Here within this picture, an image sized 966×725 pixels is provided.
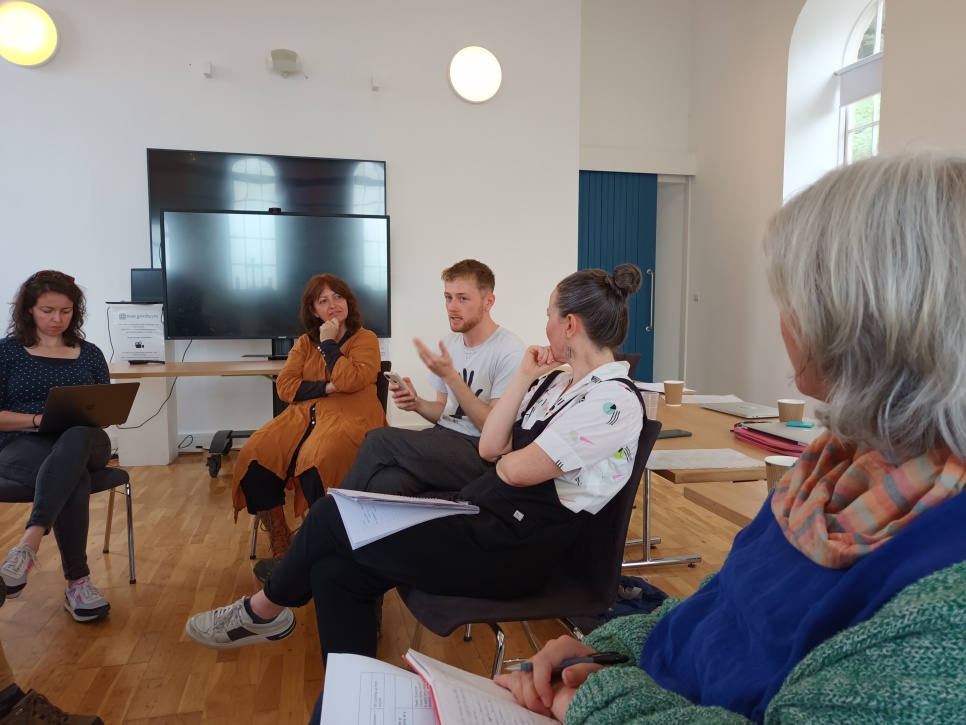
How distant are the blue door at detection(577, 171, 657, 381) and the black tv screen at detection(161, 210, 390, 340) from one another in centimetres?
234

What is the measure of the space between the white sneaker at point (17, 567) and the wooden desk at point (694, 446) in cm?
210

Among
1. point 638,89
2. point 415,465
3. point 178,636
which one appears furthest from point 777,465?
point 638,89

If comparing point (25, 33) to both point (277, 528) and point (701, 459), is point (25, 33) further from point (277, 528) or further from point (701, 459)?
point (701, 459)

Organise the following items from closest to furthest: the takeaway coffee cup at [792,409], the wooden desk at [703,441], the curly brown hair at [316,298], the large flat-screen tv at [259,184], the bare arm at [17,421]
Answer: the wooden desk at [703,441] → the takeaway coffee cup at [792,409] → the bare arm at [17,421] → the curly brown hair at [316,298] → the large flat-screen tv at [259,184]

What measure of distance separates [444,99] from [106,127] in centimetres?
238

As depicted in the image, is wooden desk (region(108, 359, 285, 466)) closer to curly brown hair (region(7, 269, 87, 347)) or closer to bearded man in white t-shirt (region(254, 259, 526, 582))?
curly brown hair (region(7, 269, 87, 347))

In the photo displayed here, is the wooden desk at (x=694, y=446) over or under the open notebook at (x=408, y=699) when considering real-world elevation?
over

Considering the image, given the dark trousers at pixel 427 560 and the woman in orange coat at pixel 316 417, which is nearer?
the dark trousers at pixel 427 560

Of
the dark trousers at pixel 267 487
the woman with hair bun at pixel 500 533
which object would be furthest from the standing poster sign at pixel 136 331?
the woman with hair bun at pixel 500 533

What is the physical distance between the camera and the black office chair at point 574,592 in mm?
1457

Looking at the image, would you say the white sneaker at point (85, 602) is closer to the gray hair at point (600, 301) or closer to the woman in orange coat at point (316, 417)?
the woman in orange coat at point (316, 417)

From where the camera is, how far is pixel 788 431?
200cm

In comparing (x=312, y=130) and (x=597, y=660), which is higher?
(x=312, y=130)

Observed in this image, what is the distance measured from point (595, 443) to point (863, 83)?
4877mm
